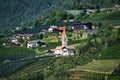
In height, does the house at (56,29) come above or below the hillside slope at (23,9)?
above

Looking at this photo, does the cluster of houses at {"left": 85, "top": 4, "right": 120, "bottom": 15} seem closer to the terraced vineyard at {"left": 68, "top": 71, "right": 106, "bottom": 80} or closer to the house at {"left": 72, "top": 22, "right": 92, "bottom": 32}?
the house at {"left": 72, "top": 22, "right": 92, "bottom": 32}

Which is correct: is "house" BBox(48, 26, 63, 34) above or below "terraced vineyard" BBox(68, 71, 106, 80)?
above

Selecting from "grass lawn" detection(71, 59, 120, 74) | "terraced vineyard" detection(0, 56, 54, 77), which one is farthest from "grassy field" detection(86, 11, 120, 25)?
"grass lawn" detection(71, 59, 120, 74)

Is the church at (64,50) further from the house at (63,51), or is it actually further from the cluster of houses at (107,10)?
the cluster of houses at (107,10)

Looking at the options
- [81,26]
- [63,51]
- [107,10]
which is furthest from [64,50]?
[107,10]

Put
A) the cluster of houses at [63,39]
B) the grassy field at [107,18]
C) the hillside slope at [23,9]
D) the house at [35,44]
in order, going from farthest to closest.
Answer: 1. the hillside slope at [23,9]
2. the grassy field at [107,18]
3. the house at [35,44]
4. the cluster of houses at [63,39]

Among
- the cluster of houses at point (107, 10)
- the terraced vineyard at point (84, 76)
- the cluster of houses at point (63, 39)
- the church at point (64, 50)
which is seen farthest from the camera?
the cluster of houses at point (107, 10)

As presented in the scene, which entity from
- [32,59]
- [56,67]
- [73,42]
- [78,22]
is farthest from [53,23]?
[56,67]

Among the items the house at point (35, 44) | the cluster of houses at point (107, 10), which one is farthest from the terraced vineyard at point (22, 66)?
the cluster of houses at point (107, 10)
